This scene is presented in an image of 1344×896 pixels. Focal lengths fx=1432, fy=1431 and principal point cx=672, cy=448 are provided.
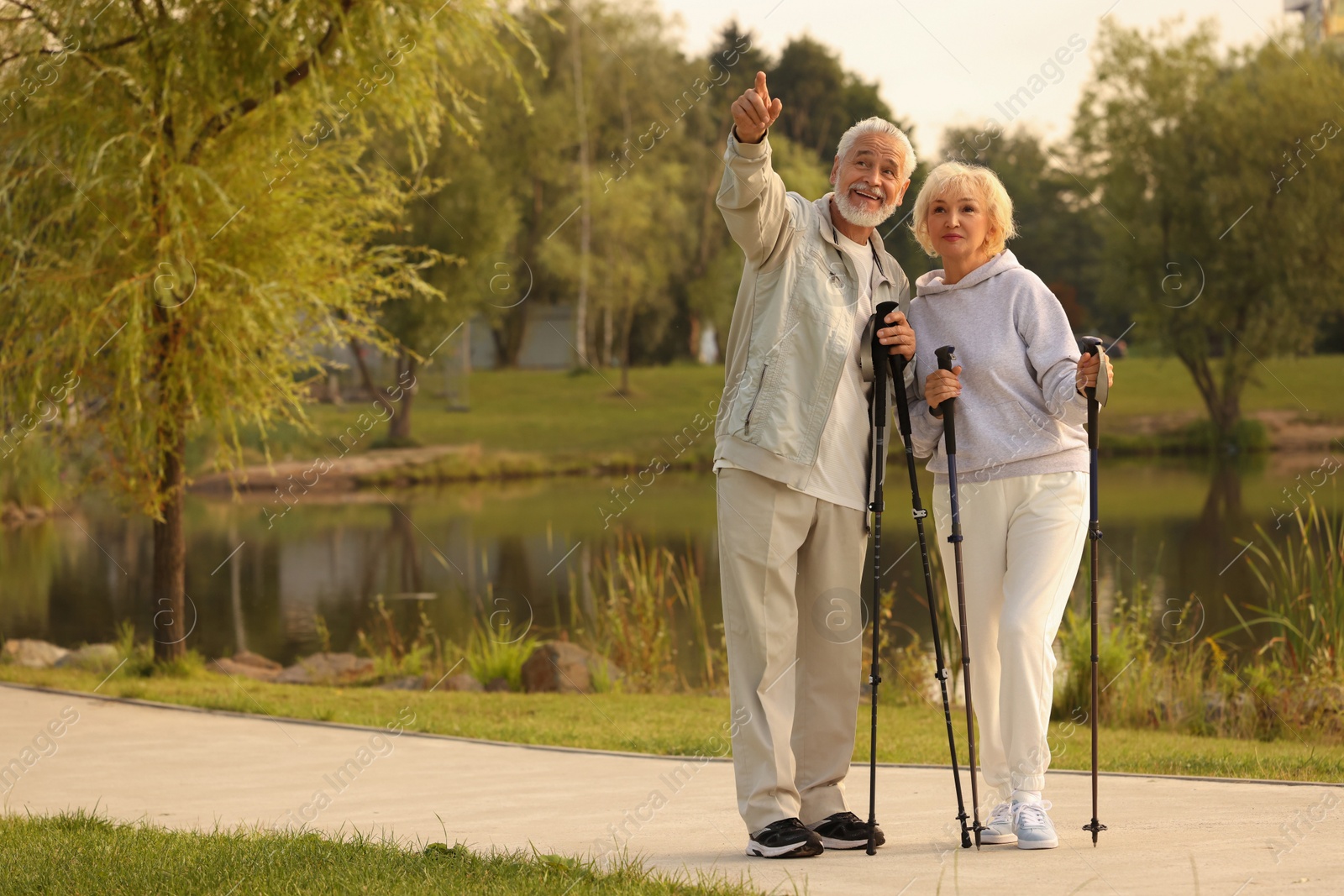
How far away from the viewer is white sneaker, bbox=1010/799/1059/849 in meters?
4.11

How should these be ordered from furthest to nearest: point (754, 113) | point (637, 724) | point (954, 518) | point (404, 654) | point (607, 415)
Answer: point (607, 415) → point (404, 654) → point (637, 724) → point (954, 518) → point (754, 113)

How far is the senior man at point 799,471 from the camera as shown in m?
4.30

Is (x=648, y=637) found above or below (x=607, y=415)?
below

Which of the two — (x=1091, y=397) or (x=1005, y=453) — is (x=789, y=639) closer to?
(x=1005, y=453)

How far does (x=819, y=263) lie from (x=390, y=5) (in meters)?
6.15

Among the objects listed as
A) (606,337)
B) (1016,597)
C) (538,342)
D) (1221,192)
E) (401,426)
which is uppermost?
(1221,192)

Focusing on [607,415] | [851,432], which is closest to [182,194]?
[851,432]

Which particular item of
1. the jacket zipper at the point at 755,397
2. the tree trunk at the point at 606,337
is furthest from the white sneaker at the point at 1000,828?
the tree trunk at the point at 606,337

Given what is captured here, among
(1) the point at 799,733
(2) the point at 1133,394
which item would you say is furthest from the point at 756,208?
(2) the point at 1133,394

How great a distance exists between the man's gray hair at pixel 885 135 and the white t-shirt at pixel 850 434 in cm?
27

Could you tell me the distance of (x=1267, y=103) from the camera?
31812 mm

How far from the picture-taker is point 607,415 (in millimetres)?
38062

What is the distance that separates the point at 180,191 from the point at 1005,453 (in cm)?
697

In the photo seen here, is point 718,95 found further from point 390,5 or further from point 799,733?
point 799,733
